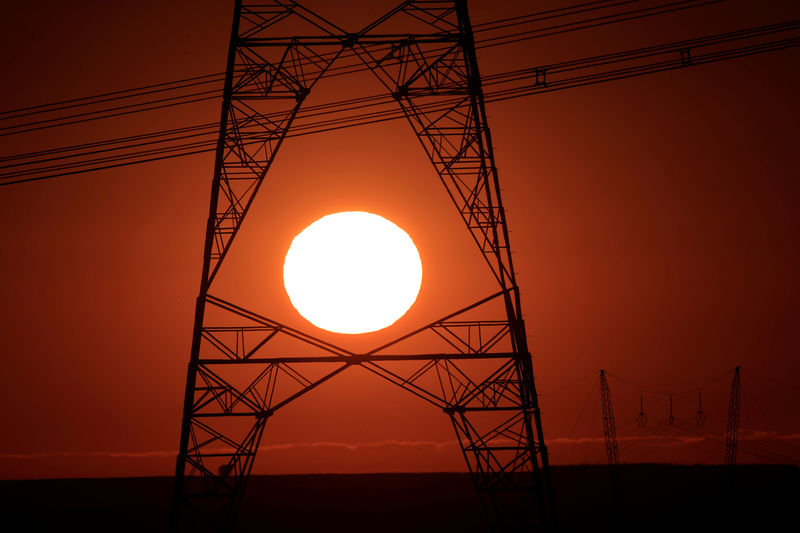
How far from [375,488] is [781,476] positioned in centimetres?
1652

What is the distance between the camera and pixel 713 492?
28062 millimetres

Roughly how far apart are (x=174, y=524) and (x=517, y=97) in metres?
17.2

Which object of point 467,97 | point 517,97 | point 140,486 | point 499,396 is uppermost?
point 517,97

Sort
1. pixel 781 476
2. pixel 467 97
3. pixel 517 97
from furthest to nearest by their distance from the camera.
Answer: pixel 781 476 < pixel 517 97 < pixel 467 97

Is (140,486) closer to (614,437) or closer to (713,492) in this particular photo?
(614,437)

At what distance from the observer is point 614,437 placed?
2778 cm

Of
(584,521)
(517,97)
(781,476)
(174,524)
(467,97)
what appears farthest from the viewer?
(781,476)

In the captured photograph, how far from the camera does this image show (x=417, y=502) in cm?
2702

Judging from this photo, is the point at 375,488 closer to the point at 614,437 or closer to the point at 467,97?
the point at 614,437

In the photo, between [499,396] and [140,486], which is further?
[140,486]

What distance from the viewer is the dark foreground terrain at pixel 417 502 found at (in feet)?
86.2

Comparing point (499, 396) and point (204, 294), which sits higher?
point (204, 294)

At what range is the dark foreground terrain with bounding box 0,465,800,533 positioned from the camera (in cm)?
2628

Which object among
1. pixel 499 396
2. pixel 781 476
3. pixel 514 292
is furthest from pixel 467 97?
pixel 781 476
